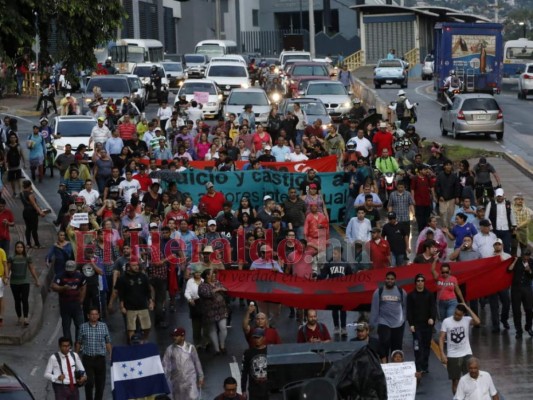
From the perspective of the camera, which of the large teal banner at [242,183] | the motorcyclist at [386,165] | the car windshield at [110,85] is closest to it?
the large teal banner at [242,183]

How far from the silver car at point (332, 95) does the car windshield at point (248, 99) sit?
2.11 metres

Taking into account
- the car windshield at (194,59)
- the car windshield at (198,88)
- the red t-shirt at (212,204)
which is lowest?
the red t-shirt at (212,204)

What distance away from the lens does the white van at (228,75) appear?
54.7 m

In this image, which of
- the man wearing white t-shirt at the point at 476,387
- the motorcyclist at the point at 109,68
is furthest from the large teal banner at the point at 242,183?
the motorcyclist at the point at 109,68

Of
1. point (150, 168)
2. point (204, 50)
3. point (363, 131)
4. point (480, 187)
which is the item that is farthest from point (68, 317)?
point (204, 50)

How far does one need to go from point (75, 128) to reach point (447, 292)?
19.3m

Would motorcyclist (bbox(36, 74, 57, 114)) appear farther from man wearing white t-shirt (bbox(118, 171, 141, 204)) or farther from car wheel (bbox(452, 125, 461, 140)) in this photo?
man wearing white t-shirt (bbox(118, 171, 141, 204))

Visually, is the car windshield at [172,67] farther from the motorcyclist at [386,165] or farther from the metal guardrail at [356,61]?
the motorcyclist at [386,165]

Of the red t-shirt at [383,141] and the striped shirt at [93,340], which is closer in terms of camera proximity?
the striped shirt at [93,340]

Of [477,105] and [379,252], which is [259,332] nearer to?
[379,252]

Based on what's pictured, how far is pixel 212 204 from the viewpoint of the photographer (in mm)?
26531

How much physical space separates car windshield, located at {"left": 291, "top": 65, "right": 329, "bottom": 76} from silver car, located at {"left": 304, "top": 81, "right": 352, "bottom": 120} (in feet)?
25.7

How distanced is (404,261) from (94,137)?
1275 cm

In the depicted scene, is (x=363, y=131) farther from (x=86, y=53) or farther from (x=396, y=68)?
(x=396, y=68)
